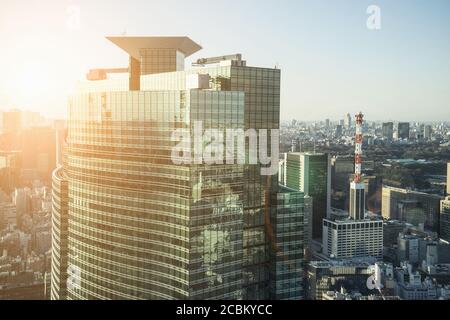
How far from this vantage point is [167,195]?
777 cm

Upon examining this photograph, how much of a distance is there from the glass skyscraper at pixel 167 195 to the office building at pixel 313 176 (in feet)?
61.0

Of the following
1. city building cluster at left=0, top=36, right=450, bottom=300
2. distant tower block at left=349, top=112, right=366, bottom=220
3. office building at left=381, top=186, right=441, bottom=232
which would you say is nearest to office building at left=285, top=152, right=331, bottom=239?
distant tower block at left=349, top=112, right=366, bottom=220

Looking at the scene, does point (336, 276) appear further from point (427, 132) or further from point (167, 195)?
point (167, 195)

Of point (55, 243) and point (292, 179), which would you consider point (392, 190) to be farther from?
point (55, 243)

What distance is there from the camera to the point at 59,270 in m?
10.8

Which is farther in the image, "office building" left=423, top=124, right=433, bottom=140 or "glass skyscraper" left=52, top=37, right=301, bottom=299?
"office building" left=423, top=124, right=433, bottom=140

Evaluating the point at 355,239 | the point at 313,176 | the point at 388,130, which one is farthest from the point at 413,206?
the point at 313,176

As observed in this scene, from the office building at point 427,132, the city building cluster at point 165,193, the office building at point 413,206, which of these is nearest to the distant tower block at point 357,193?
the office building at point 413,206

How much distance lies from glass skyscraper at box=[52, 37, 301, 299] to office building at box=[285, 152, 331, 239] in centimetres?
1859

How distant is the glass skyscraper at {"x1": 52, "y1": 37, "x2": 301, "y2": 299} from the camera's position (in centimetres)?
756

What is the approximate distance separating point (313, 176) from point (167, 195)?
21.5 meters

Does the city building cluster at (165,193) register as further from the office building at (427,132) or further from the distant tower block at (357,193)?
the distant tower block at (357,193)

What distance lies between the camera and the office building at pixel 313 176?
27.7 m

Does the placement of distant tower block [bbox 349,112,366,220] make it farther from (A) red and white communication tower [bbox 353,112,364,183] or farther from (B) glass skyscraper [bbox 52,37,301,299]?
(B) glass skyscraper [bbox 52,37,301,299]
